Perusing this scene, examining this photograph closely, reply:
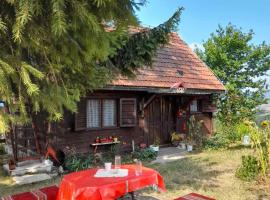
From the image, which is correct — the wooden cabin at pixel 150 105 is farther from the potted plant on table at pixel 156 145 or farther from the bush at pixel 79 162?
the bush at pixel 79 162

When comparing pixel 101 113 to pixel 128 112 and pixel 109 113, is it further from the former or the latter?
pixel 128 112

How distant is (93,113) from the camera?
1069cm

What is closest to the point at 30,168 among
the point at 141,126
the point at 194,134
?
the point at 141,126

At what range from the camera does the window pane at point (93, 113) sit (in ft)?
34.7

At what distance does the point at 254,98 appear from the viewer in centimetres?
1961

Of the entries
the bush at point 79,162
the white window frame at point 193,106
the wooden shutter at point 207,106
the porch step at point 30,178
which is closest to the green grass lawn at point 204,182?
the porch step at point 30,178

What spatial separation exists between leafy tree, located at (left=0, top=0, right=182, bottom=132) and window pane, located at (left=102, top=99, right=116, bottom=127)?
7537 mm

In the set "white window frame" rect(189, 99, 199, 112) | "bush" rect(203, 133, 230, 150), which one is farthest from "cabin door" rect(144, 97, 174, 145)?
"bush" rect(203, 133, 230, 150)

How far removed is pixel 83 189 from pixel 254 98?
17.5 meters

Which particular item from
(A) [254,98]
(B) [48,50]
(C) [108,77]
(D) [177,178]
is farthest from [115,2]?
(A) [254,98]

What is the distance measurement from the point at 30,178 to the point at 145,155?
13.2 ft

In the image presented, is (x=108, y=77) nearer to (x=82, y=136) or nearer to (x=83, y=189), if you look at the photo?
(x=83, y=189)

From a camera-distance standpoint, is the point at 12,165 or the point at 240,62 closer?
the point at 12,165

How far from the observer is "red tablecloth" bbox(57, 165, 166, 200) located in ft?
13.6
